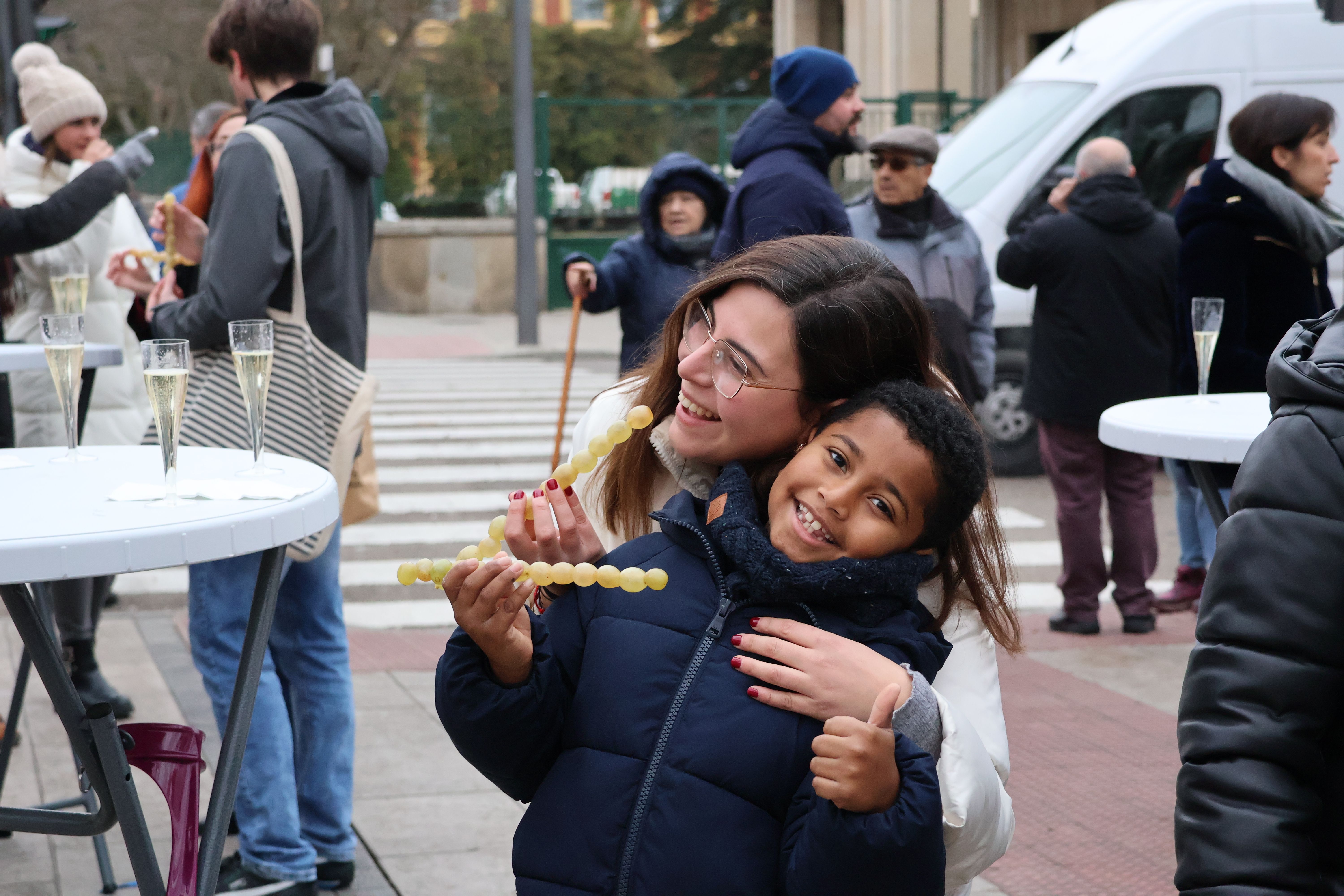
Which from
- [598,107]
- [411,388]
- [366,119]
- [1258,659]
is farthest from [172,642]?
[598,107]

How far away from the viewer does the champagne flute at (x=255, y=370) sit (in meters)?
2.72

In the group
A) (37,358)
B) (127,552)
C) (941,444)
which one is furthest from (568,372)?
(941,444)

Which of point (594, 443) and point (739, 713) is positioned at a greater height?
point (594, 443)

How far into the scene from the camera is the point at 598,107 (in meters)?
19.8

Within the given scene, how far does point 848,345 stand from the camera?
6.49 feet

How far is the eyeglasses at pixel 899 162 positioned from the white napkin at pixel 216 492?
418 cm

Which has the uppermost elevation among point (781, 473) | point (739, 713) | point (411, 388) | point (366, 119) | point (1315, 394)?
point (366, 119)

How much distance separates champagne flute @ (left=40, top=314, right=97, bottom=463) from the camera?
287 centimetres

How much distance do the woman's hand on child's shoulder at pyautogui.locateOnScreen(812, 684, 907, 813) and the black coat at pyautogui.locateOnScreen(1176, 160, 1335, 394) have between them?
3.99 meters

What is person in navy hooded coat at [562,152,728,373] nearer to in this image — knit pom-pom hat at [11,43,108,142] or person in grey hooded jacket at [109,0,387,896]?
knit pom-pom hat at [11,43,108,142]

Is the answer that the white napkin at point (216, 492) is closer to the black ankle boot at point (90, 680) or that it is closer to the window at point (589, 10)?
the black ankle boot at point (90, 680)

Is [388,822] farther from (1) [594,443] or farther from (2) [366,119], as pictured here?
(1) [594,443]

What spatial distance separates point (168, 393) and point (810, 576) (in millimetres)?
1285

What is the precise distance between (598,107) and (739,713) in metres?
18.7
